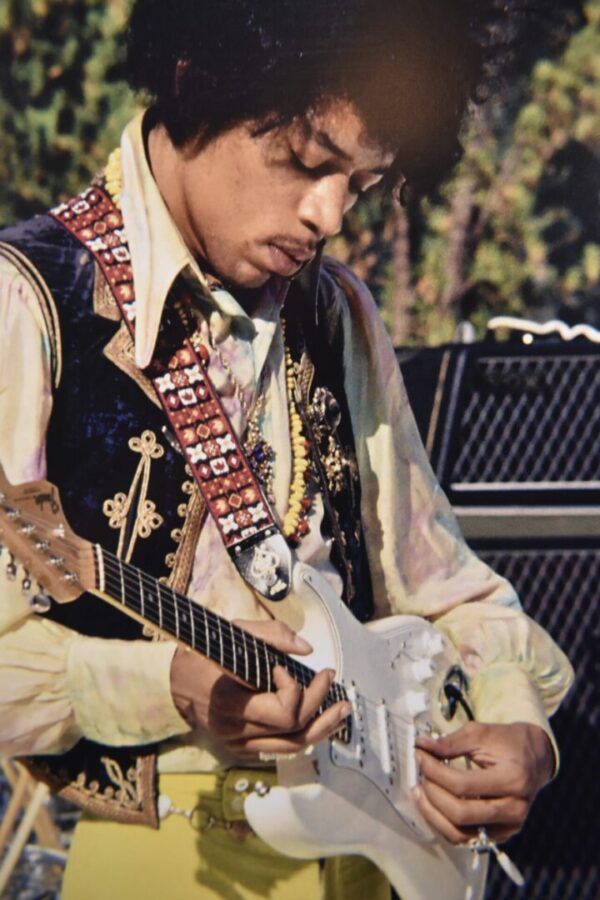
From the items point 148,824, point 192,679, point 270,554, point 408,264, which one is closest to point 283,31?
point 270,554

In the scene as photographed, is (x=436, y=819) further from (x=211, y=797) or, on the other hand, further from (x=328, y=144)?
(x=328, y=144)

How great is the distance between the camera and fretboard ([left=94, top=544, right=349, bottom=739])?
146 cm

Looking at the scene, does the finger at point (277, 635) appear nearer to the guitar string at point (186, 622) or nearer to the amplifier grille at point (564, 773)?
the guitar string at point (186, 622)

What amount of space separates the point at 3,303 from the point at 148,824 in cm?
60

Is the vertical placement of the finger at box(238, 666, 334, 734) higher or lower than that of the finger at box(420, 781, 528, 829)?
higher

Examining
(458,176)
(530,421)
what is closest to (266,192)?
(530,421)

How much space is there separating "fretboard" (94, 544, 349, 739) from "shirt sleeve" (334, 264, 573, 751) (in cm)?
33

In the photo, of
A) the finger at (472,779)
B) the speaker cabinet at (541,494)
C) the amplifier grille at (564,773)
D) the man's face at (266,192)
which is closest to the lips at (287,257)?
the man's face at (266,192)

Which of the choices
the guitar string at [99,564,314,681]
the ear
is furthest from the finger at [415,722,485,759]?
the ear

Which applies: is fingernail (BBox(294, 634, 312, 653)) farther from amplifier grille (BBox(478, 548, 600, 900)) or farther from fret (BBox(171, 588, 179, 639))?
amplifier grille (BBox(478, 548, 600, 900))

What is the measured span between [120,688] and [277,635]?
0.59 feet

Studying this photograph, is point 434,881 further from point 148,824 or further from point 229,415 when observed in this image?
point 229,415

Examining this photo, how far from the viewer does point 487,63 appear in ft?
6.27

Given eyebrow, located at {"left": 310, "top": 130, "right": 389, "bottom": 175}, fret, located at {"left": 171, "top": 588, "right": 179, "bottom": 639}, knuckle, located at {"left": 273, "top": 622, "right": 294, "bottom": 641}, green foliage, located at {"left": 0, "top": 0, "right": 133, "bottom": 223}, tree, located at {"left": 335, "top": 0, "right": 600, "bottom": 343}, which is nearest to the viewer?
fret, located at {"left": 171, "top": 588, "right": 179, "bottom": 639}
